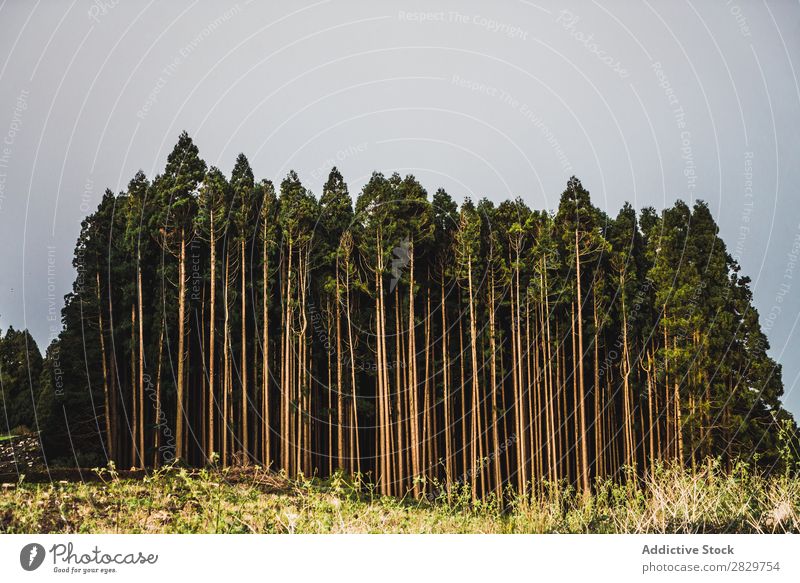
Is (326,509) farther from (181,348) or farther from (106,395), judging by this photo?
(106,395)

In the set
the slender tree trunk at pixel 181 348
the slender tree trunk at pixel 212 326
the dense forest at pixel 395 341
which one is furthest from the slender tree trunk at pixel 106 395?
the slender tree trunk at pixel 212 326

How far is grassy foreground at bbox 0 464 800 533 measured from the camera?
472 centimetres

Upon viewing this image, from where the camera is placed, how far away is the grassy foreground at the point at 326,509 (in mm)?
4719

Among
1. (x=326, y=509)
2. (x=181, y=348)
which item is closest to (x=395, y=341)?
(x=181, y=348)
